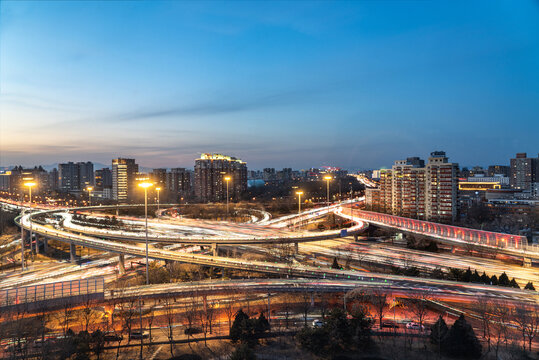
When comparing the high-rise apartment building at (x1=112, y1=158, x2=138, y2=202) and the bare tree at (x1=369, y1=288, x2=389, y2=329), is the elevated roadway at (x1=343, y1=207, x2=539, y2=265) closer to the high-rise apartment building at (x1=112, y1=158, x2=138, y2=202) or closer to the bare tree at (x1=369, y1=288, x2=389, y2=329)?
the bare tree at (x1=369, y1=288, x2=389, y2=329)

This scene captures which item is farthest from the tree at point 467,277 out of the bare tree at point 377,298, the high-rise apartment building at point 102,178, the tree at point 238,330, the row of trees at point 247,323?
the high-rise apartment building at point 102,178

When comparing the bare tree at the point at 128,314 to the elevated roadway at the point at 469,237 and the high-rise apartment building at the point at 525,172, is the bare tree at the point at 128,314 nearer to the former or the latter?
the elevated roadway at the point at 469,237

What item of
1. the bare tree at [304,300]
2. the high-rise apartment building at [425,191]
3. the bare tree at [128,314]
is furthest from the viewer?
the high-rise apartment building at [425,191]

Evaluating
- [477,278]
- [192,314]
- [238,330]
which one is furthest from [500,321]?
[192,314]

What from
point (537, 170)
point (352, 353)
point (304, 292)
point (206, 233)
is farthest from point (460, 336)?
point (537, 170)

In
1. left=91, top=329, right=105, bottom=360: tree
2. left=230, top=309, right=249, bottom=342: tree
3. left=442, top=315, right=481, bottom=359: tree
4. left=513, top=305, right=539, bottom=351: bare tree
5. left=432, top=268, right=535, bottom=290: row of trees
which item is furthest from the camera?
left=432, top=268, right=535, bottom=290: row of trees

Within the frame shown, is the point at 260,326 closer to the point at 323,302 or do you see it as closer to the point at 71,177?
the point at 323,302

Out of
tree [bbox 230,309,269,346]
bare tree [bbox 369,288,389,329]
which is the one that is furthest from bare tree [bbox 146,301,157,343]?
bare tree [bbox 369,288,389,329]
